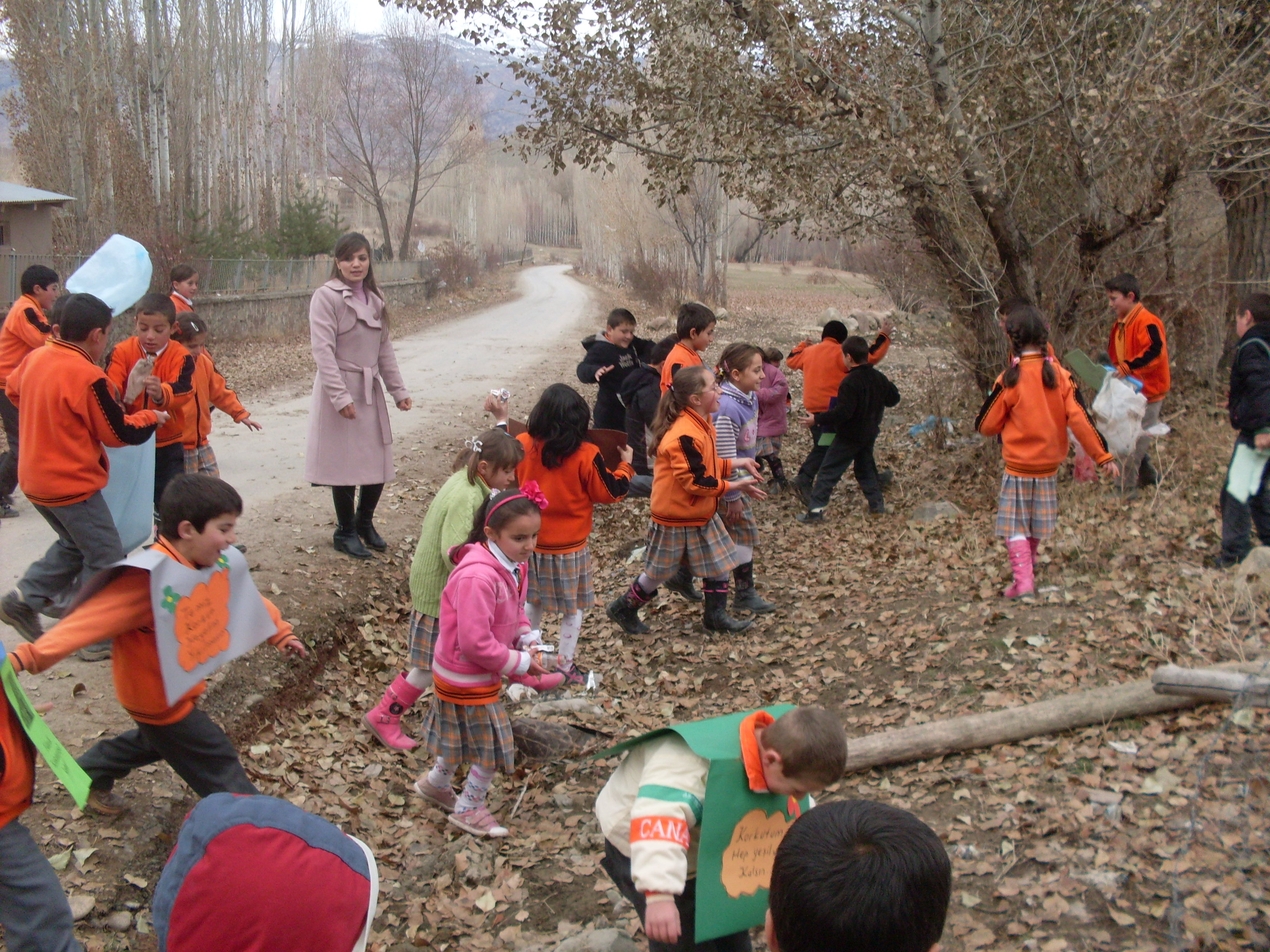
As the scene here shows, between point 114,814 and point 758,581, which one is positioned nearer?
point 114,814

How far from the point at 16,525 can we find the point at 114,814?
13.9 ft

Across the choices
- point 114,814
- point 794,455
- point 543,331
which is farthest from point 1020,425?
point 543,331

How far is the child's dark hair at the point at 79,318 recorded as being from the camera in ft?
14.9

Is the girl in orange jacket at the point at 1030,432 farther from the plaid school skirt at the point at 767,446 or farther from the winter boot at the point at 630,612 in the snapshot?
the plaid school skirt at the point at 767,446

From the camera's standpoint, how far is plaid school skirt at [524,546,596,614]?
544cm

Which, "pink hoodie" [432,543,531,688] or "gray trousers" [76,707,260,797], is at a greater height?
"pink hoodie" [432,543,531,688]

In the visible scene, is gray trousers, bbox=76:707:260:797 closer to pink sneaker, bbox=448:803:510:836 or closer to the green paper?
the green paper

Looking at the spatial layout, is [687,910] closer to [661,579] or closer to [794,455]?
[661,579]

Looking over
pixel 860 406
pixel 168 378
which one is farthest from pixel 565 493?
pixel 860 406

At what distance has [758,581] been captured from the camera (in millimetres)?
7441

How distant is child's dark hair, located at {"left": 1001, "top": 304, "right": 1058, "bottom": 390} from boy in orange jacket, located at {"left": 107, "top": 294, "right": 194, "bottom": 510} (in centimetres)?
510

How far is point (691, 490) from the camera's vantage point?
5.54 meters

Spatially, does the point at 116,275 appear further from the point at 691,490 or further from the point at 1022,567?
the point at 1022,567

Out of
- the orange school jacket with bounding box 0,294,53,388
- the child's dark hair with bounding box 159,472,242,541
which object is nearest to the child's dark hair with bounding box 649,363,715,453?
the child's dark hair with bounding box 159,472,242,541
